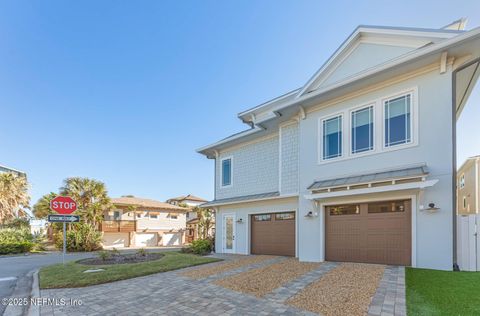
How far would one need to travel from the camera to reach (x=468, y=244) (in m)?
7.34

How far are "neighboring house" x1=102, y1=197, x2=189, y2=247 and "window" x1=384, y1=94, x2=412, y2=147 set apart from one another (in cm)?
2270

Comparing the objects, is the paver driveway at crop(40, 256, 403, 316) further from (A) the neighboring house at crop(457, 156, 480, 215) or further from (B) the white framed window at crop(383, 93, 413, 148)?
(A) the neighboring house at crop(457, 156, 480, 215)

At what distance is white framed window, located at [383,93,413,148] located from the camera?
8.49 metres

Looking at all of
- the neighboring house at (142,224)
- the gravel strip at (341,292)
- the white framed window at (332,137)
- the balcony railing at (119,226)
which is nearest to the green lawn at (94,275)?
the gravel strip at (341,292)

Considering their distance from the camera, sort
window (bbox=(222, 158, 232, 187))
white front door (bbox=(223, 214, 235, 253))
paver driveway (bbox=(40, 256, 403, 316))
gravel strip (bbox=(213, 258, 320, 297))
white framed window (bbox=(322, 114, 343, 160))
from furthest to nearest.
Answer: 1. window (bbox=(222, 158, 232, 187))
2. white front door (bbox=(223, 214, 235, 253))
3. white framed window (bbox=(322, 114, 343, 160))
4. gravel strip (bbox=(213, 258, 320, 297))
5. paver driveway (bbox=(40, 256, 403, 316))

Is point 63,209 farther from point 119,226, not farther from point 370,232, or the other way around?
point 119,226

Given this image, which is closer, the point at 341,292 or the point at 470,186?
the point at 341,292

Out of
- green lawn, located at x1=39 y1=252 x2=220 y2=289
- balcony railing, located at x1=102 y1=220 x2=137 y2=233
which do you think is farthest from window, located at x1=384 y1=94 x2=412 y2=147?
balcony railing, located at x1=102 y1=220 x2=137 y2=233

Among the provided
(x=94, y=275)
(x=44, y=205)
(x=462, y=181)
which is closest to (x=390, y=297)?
(x=94, y=275)

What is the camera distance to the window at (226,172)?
15.9m

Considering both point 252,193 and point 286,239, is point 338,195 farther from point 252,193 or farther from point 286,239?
point 252,193

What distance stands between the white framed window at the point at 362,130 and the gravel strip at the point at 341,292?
4010 mm

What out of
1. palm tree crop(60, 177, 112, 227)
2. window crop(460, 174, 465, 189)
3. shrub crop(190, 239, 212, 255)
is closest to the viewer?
shrub crop(190, 239, 212, 255)

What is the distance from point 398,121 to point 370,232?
3859 millimetres
